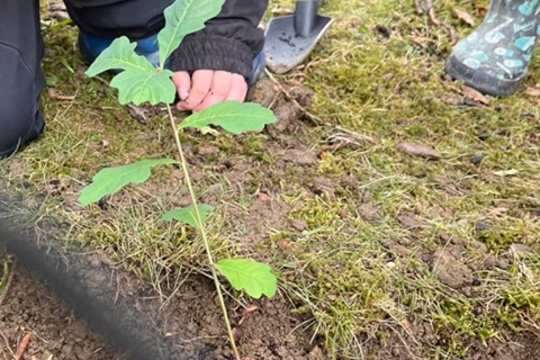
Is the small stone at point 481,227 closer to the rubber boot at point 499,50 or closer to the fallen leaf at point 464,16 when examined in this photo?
the rubber boot at point 499,50

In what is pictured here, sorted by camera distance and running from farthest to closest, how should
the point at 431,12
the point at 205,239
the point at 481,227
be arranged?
the point at 431,12
the point at 481,227
the point at 205,239

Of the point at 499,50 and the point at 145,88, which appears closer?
the point at 145,88

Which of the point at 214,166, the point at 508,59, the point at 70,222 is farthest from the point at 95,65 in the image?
the point at 508,59

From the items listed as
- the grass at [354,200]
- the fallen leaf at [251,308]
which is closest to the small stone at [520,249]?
the grass at [354,200]

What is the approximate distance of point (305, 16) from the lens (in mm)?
1780

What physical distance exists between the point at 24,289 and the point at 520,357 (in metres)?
0.76

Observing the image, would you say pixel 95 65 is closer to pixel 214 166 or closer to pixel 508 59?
pixel 214 166

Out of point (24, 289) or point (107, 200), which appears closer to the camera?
point (24, 289)

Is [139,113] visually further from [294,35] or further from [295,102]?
[294,35]

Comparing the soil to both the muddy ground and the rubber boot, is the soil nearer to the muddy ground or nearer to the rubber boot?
the muddy ground

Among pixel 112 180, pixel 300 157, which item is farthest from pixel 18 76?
pixel 112 180

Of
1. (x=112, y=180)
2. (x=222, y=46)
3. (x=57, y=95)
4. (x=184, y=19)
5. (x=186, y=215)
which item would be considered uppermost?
(x=184, y=19)

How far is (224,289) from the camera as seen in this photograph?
1052 mm

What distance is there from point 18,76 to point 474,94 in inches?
41.0
